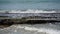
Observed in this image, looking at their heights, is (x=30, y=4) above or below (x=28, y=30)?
above

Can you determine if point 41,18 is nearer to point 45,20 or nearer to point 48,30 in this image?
point 45,20

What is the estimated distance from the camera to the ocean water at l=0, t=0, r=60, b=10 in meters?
1.96

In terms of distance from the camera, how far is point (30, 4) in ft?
6.53

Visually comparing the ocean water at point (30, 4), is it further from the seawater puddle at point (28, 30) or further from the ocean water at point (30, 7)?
the seawater puddle at point (28, 30)

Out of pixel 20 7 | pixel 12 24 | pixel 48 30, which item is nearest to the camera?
pixel 48 30

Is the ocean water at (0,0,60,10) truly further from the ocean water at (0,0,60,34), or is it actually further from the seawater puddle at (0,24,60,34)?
→ the seawater puddle at (0,24,60,34)

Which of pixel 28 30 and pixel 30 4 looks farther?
pixel 30 4

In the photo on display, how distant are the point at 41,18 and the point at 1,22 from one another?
30.5 inches

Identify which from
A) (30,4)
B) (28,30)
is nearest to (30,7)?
(30,4)

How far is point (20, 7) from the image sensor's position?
203cm

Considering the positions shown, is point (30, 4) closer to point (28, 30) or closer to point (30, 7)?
point (30, 7)

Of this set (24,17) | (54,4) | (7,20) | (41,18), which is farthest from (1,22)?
(54,4)

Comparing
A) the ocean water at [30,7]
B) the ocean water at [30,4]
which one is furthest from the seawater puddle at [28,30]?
the ocean water at [30,4]

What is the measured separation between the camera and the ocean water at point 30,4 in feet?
6.44
